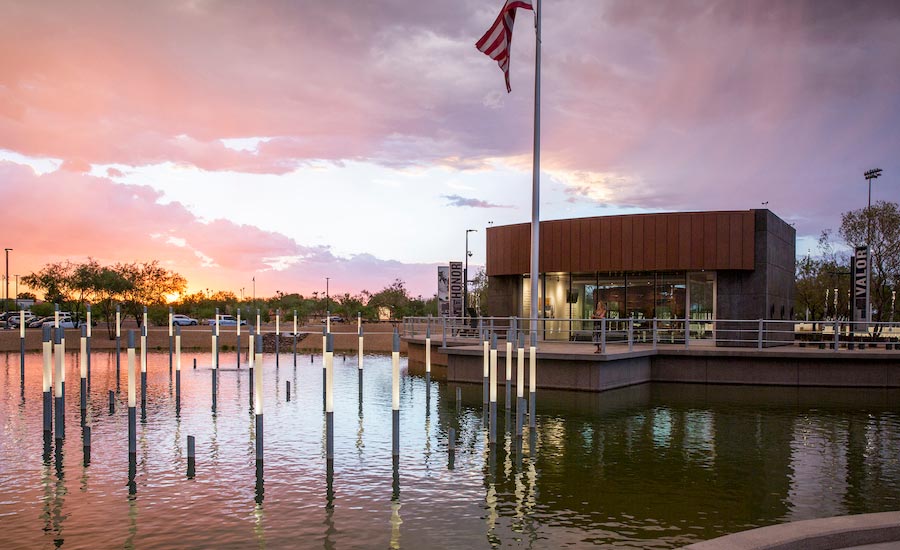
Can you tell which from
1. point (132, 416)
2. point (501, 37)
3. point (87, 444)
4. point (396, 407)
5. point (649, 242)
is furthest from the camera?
point (649, 242)

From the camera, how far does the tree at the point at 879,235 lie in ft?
171

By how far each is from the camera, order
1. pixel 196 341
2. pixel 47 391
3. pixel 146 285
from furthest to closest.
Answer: pixel 146 285
pixel 196 341
pixel 47 391

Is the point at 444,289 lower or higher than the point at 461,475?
higher

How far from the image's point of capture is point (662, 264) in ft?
111

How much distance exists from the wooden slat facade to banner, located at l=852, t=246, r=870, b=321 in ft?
23.7

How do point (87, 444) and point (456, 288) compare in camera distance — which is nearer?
point (87, 444)

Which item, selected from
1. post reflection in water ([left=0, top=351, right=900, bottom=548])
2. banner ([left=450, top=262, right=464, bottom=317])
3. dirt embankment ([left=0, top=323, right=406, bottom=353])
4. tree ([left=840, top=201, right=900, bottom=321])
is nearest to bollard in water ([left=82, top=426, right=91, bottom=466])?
post reflection in water ([left=0, top=351, right=900, bottom=548])

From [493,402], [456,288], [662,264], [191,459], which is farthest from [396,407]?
[456,288]

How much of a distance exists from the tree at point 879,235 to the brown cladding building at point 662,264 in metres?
19.1

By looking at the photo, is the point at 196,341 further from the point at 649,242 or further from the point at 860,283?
the point at 860,283

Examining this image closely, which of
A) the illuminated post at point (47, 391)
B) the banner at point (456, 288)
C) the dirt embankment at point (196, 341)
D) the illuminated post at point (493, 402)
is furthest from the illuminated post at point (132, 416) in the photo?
the dirt embankment at point (196, 341)

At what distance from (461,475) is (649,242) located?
76.2ft

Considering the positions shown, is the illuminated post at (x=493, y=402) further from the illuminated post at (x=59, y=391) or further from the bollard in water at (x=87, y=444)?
the illuminated post at (x=59, y=391)

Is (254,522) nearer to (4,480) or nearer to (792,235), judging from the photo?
(4,480)
